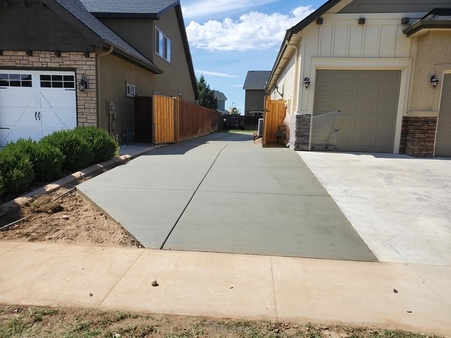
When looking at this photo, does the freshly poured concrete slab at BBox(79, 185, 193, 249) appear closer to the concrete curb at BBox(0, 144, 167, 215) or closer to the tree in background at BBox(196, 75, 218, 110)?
the concrete curb at BBox(0, 144, 167, 215)

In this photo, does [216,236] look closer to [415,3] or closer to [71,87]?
[71,87]

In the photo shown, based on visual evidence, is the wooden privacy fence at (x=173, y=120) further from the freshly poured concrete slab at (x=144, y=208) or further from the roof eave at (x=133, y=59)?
the freshly poured concrete slab at (x=144, y=208)

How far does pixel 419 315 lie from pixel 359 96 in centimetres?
1045

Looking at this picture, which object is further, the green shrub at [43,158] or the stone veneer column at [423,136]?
the stone veneer column at [423,136]

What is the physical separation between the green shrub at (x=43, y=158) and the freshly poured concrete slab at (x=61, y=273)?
2.74 metres

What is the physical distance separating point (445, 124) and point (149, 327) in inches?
494

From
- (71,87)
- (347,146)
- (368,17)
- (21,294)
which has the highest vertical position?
(368,17)

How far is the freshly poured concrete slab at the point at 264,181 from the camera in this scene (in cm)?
683

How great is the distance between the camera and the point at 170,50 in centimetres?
2053

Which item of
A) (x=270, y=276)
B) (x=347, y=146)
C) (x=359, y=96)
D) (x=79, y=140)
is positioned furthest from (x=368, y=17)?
(x=270, y=276)

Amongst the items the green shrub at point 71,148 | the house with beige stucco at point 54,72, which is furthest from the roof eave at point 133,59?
the green shrub at point 71,148

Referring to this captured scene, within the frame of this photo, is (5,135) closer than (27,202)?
No

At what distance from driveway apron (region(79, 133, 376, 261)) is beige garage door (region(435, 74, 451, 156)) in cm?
615

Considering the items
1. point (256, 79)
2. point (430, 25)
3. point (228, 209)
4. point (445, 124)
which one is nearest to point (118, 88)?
point (228, 209)
